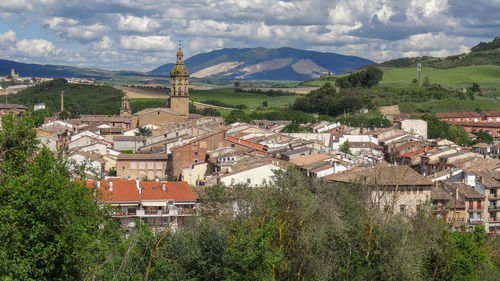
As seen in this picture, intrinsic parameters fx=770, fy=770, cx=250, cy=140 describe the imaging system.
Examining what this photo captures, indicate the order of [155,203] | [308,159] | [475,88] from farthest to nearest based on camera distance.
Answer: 1. [475,88]
2. [308,159]
3. [155,203]

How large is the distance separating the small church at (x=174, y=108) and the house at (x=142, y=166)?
2950 centimetres

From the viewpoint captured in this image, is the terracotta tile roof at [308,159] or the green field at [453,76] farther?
the green field at [453,76]

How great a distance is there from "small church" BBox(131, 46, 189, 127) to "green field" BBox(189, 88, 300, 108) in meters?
43.6

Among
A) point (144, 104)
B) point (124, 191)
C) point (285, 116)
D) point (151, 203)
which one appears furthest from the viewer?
point (144, 104)

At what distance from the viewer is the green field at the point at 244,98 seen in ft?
436

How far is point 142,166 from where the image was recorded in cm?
4872

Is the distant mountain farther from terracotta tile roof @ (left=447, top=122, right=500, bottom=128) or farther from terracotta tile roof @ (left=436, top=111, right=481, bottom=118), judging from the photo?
terracotta tile roof @ (left=447, top=122, right=500, bottom=128)

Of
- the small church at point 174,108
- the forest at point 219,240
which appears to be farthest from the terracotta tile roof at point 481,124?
the forest at point 219,240

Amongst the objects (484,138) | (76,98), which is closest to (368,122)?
(484,138)

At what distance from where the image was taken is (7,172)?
1831 cm

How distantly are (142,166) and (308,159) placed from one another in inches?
429

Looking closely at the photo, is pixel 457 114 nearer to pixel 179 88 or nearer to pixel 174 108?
pixel 179 88

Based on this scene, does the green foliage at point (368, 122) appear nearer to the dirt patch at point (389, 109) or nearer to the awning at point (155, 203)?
the dirt patch at point (389, 109)

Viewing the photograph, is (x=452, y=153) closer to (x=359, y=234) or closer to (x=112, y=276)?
(x=359, y=234)
